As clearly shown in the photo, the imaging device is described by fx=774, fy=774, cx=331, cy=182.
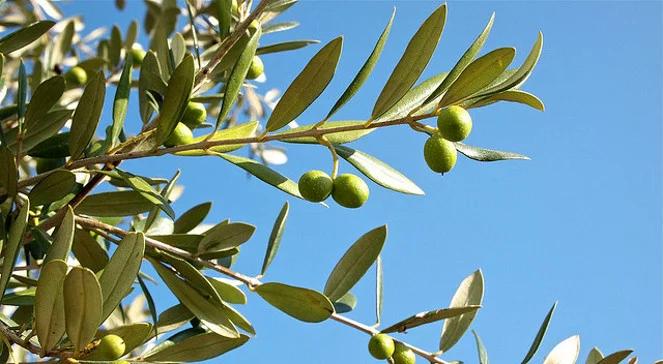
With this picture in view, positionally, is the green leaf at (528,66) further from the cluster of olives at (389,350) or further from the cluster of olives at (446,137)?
the cluster of olives at (389,350)

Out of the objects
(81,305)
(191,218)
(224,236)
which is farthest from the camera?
(191,218)

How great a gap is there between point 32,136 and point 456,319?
1.41 metres

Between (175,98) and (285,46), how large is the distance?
94cm

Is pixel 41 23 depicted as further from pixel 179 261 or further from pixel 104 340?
pixel 104 340

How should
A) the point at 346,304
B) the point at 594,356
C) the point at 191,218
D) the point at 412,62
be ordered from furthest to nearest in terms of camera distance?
1. the point at 191,218
2. the point at 346,304
3. the point at 594,356
4. the point at 412,62

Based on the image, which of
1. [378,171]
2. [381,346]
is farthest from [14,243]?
[381,346]

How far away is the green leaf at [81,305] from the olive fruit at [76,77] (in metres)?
2.13

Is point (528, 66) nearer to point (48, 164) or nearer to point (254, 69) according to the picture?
point (254, 69)

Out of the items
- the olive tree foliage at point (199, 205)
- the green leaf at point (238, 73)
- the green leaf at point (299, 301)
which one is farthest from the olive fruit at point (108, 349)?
the green leaf at point (238, 73)

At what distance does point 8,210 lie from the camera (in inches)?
86.8

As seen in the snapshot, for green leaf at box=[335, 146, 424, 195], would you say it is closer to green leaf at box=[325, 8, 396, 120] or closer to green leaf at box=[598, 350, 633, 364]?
green leaf at box=[325, 8, 396, 120]

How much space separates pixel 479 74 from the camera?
181 centimetres

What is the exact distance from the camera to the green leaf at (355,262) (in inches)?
86.0

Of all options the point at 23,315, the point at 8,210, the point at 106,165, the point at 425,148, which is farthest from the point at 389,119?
the point at 23,315
